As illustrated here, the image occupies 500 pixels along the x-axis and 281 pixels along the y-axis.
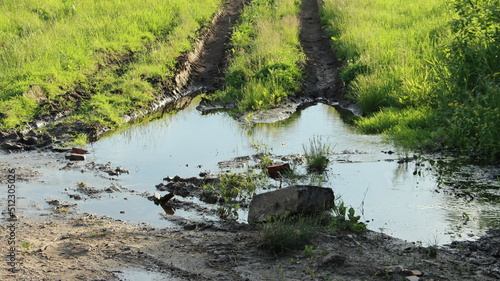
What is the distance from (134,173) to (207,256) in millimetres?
3565

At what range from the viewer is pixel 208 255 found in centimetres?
599

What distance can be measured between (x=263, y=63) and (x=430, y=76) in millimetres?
4558

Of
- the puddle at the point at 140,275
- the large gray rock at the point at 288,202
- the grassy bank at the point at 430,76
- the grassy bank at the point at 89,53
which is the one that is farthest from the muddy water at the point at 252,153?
the puddle at the point at 140,275

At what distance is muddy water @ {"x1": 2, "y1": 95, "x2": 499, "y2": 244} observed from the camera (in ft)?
23.5

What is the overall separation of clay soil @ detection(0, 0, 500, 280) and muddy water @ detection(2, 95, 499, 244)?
0.40 m

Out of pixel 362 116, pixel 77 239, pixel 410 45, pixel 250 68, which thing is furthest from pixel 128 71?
pixel 77 239

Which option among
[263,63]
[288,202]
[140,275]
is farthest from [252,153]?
[263,63]

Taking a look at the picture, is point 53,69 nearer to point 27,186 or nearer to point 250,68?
point 250,68

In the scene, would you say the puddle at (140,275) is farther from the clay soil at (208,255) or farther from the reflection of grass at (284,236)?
the reflection of grass at (284,236)

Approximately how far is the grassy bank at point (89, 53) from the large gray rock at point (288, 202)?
5.90m

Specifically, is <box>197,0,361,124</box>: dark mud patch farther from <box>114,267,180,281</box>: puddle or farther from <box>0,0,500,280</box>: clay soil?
<box>114,267,180,281</box>: puddle

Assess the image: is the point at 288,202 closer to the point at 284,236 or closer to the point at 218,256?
the point at 284,236

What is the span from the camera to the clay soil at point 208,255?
217 inches

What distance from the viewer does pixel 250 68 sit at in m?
15.0
